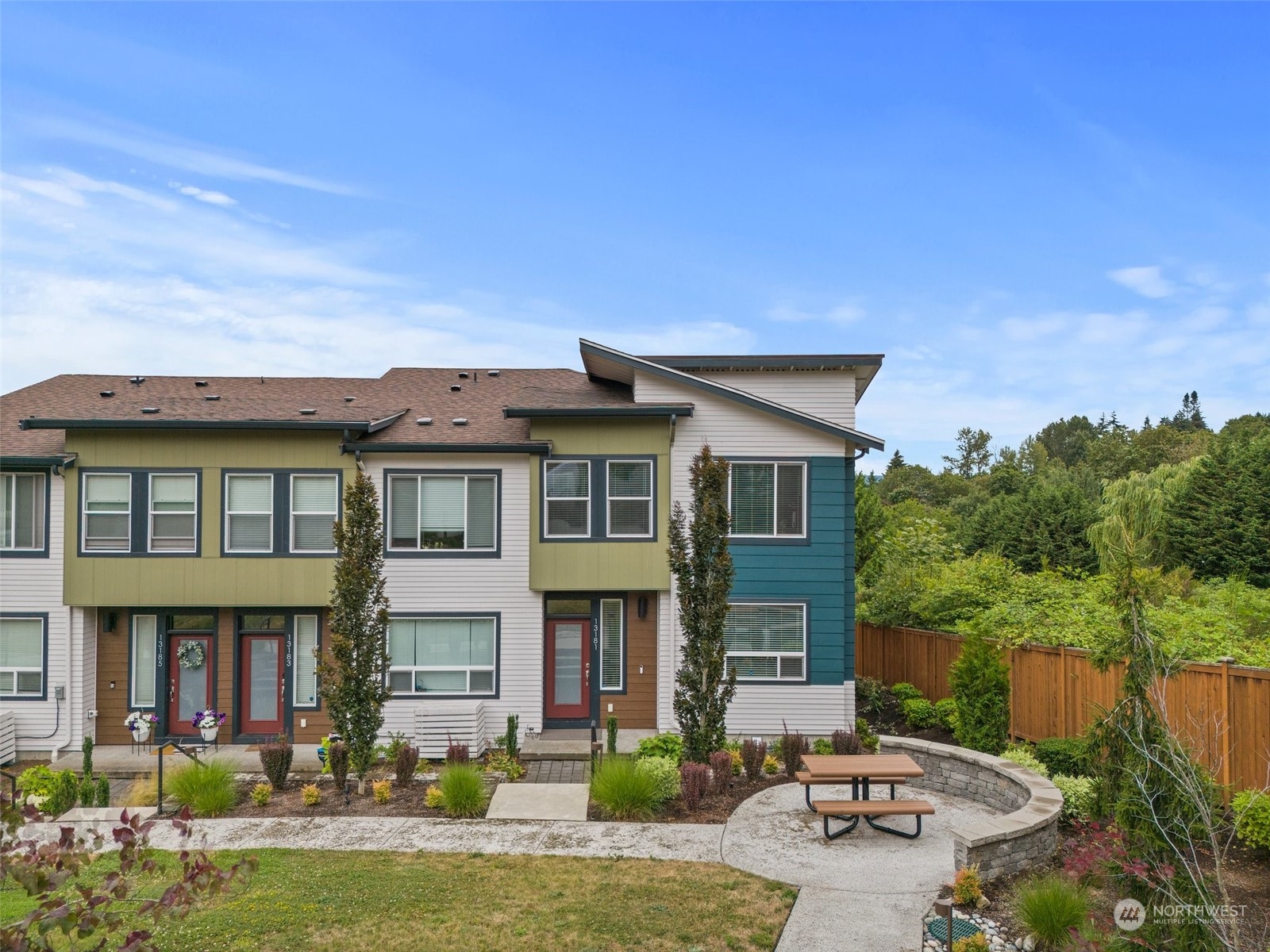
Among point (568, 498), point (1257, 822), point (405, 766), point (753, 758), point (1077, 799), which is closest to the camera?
point (1257, 822)

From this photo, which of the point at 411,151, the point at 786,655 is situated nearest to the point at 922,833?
the point at 786,655

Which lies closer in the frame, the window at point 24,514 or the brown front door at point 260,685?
the window at point 24,514

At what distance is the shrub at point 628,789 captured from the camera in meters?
10.9

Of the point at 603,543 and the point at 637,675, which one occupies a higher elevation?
the point at 603,543

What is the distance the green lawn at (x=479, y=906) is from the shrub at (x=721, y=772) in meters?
2.52

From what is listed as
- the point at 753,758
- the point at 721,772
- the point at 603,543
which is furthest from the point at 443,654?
the point at 753,758

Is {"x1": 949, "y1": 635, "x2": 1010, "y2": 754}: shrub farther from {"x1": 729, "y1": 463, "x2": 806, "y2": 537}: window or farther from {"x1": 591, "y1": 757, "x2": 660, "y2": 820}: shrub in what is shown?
{"x1": 591, "y1": 757, "x2": 660, "y2": 820}: shrub

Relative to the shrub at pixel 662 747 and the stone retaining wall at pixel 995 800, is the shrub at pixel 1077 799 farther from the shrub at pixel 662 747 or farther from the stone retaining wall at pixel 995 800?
the shrub at pixel 662 747

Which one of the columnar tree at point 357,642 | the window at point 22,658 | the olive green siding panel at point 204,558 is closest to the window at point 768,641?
the columnar tree at point 357,642

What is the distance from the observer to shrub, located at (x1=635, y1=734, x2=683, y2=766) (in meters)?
12.9

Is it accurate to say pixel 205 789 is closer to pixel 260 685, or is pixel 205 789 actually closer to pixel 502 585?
pixel 260 685

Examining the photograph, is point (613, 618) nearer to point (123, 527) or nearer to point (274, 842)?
point (274, 842)

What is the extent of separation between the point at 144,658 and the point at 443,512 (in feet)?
20.3

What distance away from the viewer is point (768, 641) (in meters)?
15.5
